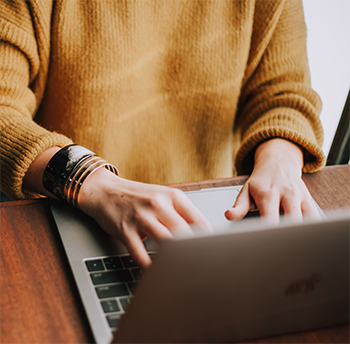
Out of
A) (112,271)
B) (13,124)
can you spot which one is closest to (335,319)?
(112,271)

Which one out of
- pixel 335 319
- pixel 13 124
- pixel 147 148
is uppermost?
pixel 13 124

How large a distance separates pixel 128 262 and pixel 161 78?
0.52m

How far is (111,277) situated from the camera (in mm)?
325

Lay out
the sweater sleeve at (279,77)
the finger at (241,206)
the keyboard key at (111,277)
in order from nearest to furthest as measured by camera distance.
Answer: the keyboard key at (111,277)
the finger at (241,206)
the sweater sleeve at (279,77)

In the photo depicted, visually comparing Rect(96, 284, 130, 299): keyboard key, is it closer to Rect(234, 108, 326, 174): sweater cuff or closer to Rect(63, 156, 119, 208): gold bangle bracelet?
Rect(63, 156, 119, 208): gold bangle bracelet

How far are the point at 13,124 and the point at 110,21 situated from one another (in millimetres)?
297

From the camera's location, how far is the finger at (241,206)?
420mm

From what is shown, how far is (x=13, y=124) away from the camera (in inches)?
19.0

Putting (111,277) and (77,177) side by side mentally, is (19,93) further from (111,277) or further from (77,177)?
(111,277)

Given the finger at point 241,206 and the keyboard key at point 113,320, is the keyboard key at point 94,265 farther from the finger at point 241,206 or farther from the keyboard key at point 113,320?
the finger at point 241,206

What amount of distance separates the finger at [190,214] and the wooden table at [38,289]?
127mm

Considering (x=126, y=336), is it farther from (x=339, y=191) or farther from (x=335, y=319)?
(x=339, y=191)

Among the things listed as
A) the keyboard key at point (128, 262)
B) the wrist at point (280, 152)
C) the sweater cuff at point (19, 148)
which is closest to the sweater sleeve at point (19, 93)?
the sweater cuff at point (19, 148)

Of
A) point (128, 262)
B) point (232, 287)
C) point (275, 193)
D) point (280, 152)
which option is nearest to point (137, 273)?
point (128, 262)
